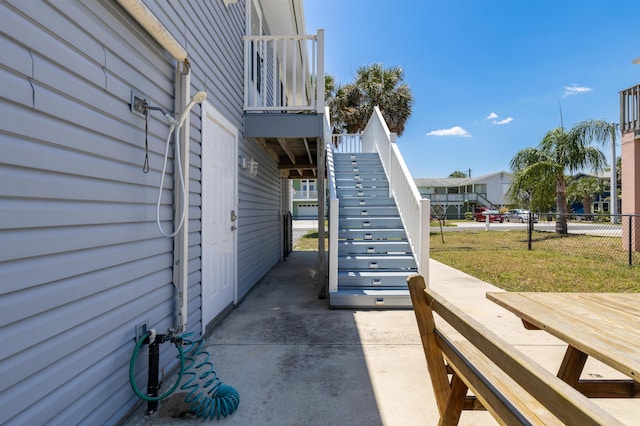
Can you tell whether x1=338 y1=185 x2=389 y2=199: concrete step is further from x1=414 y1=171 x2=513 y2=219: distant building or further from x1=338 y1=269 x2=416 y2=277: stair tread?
x1=414 y1=171 x2=513 y2=219: distant building

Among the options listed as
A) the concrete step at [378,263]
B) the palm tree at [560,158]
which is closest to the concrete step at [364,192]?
the concrete step at [378,263]

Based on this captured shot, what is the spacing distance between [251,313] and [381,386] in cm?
203

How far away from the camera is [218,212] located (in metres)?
3.43

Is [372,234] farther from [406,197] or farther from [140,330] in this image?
[140,330]

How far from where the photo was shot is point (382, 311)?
153 inches

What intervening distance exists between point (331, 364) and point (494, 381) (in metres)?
1.63

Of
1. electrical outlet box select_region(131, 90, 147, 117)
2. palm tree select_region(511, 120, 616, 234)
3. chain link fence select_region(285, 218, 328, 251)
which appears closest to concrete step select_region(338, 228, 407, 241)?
electrical outlet box select_region(131, 90, 147, 117)

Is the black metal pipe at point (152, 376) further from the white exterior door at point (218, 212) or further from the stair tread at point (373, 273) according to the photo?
Result: the stair tread at point (373, 273)

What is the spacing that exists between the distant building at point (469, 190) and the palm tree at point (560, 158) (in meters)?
20.5

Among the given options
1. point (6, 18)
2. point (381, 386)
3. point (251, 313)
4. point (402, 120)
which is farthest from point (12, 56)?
point (402, 120)

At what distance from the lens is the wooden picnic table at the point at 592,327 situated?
1046 millimetres

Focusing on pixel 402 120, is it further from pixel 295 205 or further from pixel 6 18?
pixel 295 205

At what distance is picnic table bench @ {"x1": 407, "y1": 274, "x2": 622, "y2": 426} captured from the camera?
0.54 m

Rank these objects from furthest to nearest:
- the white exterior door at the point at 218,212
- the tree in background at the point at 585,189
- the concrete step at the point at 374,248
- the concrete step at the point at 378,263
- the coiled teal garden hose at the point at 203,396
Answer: the tree in background at the point at 585,189 → the concrete step at the point at 374,248 → the concrete step at the point at 378,263 → the white exterior door at the point at 218,212 → the coiled teal garden hose at the point at 203,396
